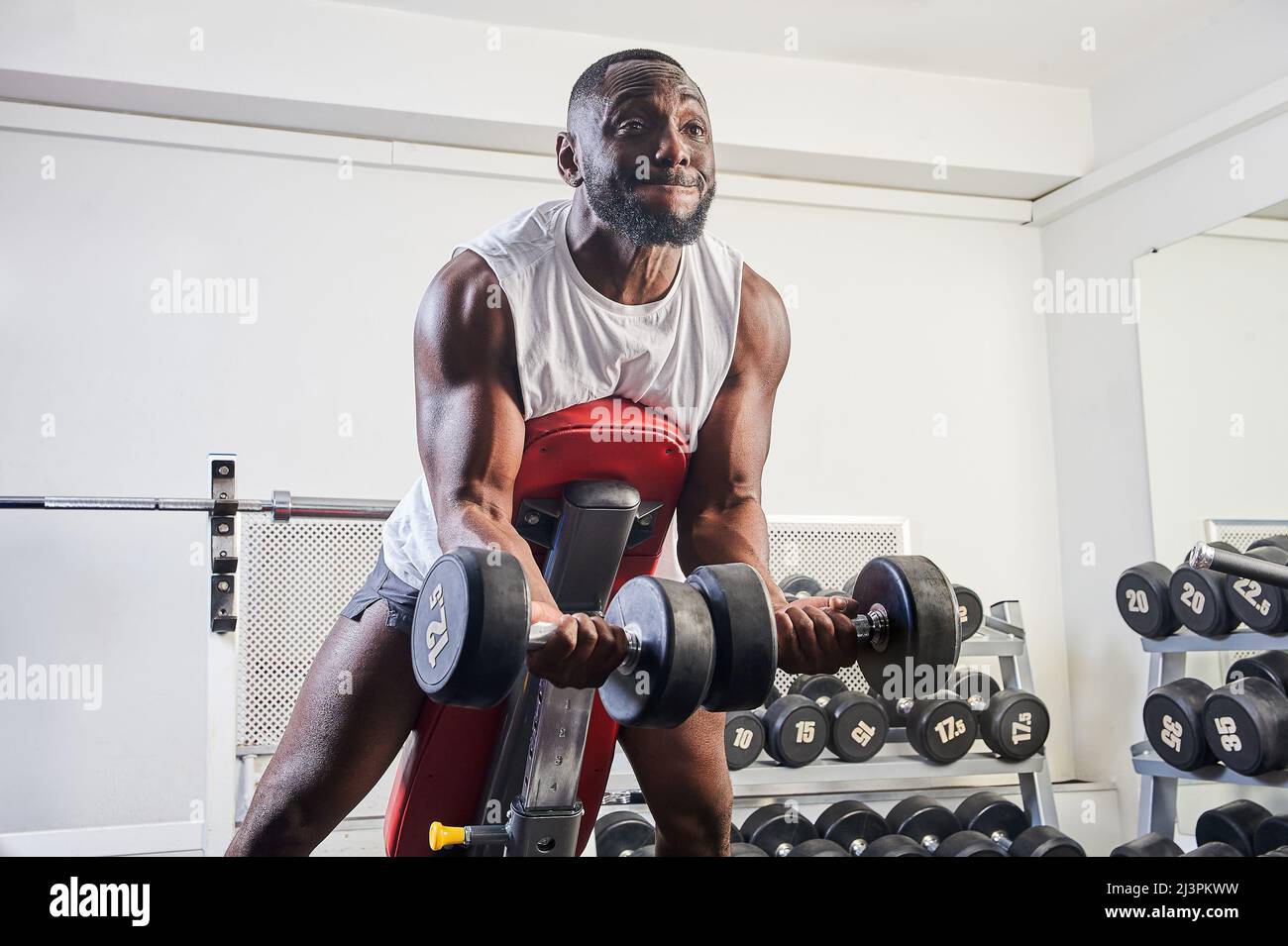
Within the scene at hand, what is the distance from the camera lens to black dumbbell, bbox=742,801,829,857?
3232mm

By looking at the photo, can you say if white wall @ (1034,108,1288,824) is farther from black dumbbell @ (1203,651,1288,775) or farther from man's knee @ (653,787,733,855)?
man's knee @ (653,787,733,855)

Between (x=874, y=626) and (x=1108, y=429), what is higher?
(x=1108, y=429)

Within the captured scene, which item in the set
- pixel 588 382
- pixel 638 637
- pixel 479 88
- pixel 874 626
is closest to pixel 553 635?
pixel 638 637

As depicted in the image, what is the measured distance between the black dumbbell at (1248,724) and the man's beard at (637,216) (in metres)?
2.32

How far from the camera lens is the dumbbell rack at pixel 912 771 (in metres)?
3.37

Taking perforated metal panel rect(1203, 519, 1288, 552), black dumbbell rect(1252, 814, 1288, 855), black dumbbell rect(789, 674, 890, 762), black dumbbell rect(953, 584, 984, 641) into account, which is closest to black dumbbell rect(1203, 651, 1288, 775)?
black dumbbell rect(1252, 814, 1288, 855)

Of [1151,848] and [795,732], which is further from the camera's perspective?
[795,732]

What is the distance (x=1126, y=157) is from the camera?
413cm

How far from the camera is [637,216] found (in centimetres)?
142

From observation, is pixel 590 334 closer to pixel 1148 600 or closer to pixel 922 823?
pixel 922 823

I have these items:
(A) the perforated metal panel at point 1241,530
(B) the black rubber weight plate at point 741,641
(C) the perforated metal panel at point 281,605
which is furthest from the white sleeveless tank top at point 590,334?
(A) the perforated metal panel at point 1241,530

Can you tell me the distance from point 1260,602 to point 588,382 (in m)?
2.42

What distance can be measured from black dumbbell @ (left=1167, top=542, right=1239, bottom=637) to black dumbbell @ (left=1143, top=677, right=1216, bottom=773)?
167 millimetres

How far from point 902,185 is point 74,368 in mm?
3077
